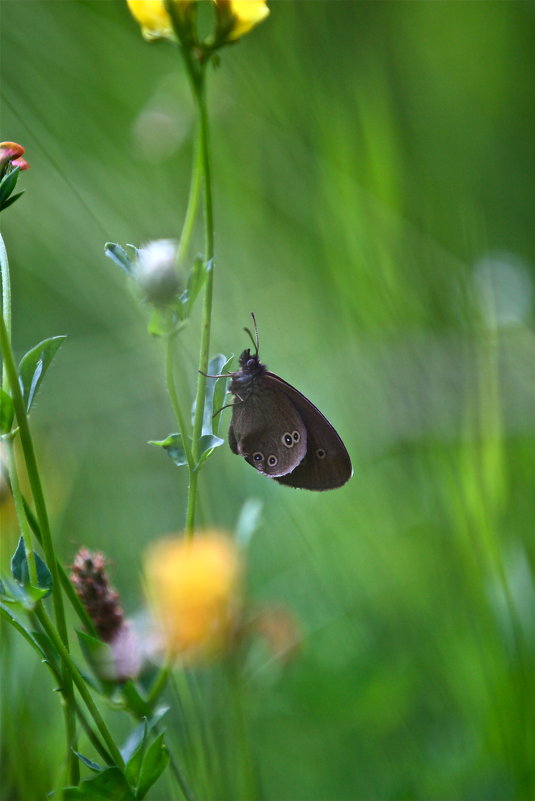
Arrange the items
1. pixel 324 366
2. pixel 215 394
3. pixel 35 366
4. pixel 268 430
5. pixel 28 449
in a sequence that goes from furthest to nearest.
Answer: pixel 324 366 < pixel 268 430 < pixel 215 394 < pixel 35 366 < pixel 28 449

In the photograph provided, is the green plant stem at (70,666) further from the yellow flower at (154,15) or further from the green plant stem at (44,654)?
the yellow flower at (154,15)

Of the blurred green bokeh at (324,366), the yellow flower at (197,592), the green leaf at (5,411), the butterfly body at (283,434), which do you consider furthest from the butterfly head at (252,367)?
the green leaf at (5,411)

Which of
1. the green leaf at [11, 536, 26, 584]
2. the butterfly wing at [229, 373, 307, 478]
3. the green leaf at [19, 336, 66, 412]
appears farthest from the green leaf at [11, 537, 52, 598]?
the butterfly wing at [229, 373, 307, 478]

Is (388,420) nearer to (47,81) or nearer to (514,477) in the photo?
(514,477)

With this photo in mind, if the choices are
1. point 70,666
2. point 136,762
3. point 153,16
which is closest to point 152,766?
point 136,762

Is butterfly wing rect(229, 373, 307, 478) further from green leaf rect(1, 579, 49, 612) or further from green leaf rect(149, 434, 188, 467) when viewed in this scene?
green leaf rect(1, 579, 49, 612)

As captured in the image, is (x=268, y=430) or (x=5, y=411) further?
(x=268, y=430)

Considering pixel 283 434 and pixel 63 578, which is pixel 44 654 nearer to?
pixel 63 578
